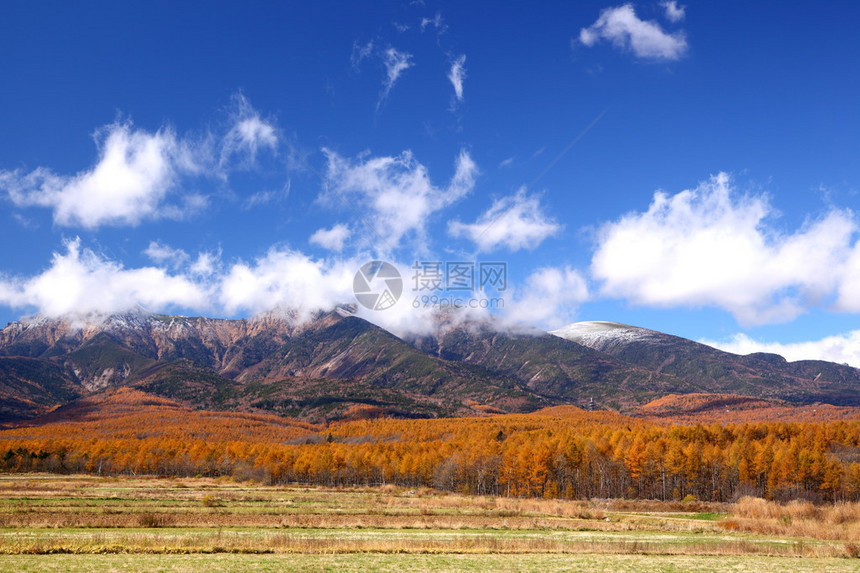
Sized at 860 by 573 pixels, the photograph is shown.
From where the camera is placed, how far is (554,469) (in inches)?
5477

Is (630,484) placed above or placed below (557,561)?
below

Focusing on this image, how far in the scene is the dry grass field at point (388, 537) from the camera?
34.3 m

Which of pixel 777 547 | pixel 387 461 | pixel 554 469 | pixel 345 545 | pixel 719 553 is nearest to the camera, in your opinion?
pixel 345 545

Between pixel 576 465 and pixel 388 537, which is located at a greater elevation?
pixel 388 537

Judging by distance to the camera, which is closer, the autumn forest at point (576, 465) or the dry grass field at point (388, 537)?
the dry grass field at point (388, 537)

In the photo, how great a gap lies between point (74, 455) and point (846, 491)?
710ft

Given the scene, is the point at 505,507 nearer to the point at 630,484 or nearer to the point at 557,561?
the point at 557,561

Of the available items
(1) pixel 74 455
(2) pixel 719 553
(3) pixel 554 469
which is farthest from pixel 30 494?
(1) pixel 74 455

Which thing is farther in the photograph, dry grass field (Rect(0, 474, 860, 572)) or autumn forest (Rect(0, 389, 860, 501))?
autumn forest (Rect(0, 389, 860, 501))

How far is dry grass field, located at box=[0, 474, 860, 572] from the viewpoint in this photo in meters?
34.3

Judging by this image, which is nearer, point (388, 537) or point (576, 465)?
point (388, 537)

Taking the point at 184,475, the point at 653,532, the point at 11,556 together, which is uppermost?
the point at 11,556

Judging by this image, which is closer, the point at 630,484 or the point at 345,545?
the point at 345,545

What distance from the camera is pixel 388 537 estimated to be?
49.8 m
